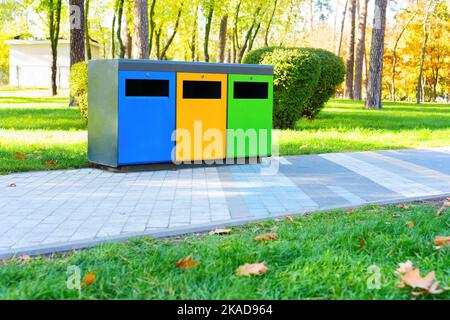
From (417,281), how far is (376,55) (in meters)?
20.1

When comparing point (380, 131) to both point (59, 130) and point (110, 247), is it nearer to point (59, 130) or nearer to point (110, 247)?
Result: point (59, 130)

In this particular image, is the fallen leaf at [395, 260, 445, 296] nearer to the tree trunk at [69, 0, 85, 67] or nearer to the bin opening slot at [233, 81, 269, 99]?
the bin opening slot at [233, 81, 269, 99]

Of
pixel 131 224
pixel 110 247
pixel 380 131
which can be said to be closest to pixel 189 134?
pixel 131 224

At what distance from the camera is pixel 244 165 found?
9.02 m

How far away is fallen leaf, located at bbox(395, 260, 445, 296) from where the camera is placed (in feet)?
10.9

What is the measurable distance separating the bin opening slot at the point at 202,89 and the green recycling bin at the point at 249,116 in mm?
208

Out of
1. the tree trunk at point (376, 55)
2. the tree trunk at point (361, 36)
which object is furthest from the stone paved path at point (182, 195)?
the tree trunk at point (361, 36)

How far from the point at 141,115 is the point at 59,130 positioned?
5.52 meters

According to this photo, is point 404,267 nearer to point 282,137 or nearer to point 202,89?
point 202,89

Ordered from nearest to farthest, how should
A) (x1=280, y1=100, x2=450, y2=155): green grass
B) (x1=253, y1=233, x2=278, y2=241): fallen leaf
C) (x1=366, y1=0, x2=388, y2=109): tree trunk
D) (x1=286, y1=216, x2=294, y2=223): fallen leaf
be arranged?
(x1=253, y1=233, x2=278, y2=241): fallen leaf, (x1=286, y1=216, x2=294, y2=223): fallen leaf, (x1=280, y1=100, x2=450, y2=155): green grass, (x1=366, y1=0, x2=388, y2=109): tree trunk

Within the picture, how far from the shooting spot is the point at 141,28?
16547 millimetres

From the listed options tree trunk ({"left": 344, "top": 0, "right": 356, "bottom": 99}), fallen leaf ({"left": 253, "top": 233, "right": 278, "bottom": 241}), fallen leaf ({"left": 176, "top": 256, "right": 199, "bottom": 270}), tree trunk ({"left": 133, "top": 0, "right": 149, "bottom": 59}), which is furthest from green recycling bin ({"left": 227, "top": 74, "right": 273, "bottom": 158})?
tree trunk ({"left": 344, "top": 0, "right": 356, "bottom": 99})

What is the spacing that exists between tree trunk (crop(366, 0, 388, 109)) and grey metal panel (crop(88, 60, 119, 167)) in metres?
15.7
